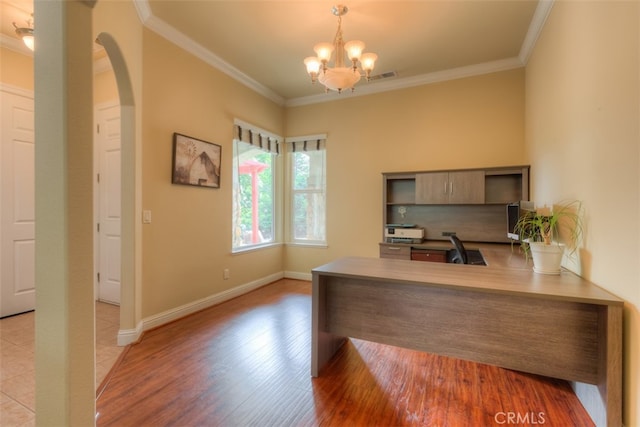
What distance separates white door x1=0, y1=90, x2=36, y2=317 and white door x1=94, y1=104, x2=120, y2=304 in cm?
62

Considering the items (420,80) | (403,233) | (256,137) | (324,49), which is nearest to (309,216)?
(256,137)

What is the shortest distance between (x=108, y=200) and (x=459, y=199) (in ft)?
14.1

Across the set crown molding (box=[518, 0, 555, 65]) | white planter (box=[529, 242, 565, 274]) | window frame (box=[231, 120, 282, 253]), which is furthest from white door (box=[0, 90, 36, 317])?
crown molding (box=[518, 0, 555, 65])

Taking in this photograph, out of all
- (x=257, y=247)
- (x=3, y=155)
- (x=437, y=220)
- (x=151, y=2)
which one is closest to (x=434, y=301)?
(x=437, y=220)

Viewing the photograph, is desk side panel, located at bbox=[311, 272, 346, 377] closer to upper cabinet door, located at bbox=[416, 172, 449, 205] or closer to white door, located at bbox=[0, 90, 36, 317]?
upper cabinet door, located at bbox=[416, 172, 449, 205]

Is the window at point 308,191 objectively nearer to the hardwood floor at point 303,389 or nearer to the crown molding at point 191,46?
the crown molding at point 191,46

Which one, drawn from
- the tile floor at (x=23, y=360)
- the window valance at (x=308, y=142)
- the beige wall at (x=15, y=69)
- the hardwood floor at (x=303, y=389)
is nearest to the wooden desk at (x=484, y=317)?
the hardwood floor at (x=303, y=389)

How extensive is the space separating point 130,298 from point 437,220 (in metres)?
3.64

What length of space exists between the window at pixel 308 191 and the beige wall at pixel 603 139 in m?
2.97

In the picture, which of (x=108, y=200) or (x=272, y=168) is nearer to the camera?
(x=108, y=200)

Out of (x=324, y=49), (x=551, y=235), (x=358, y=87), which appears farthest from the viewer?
(x=358, y=87)

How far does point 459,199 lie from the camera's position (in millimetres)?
3631

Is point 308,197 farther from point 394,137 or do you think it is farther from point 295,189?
point 394,137

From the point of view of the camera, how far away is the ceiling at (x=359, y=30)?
2643mm
